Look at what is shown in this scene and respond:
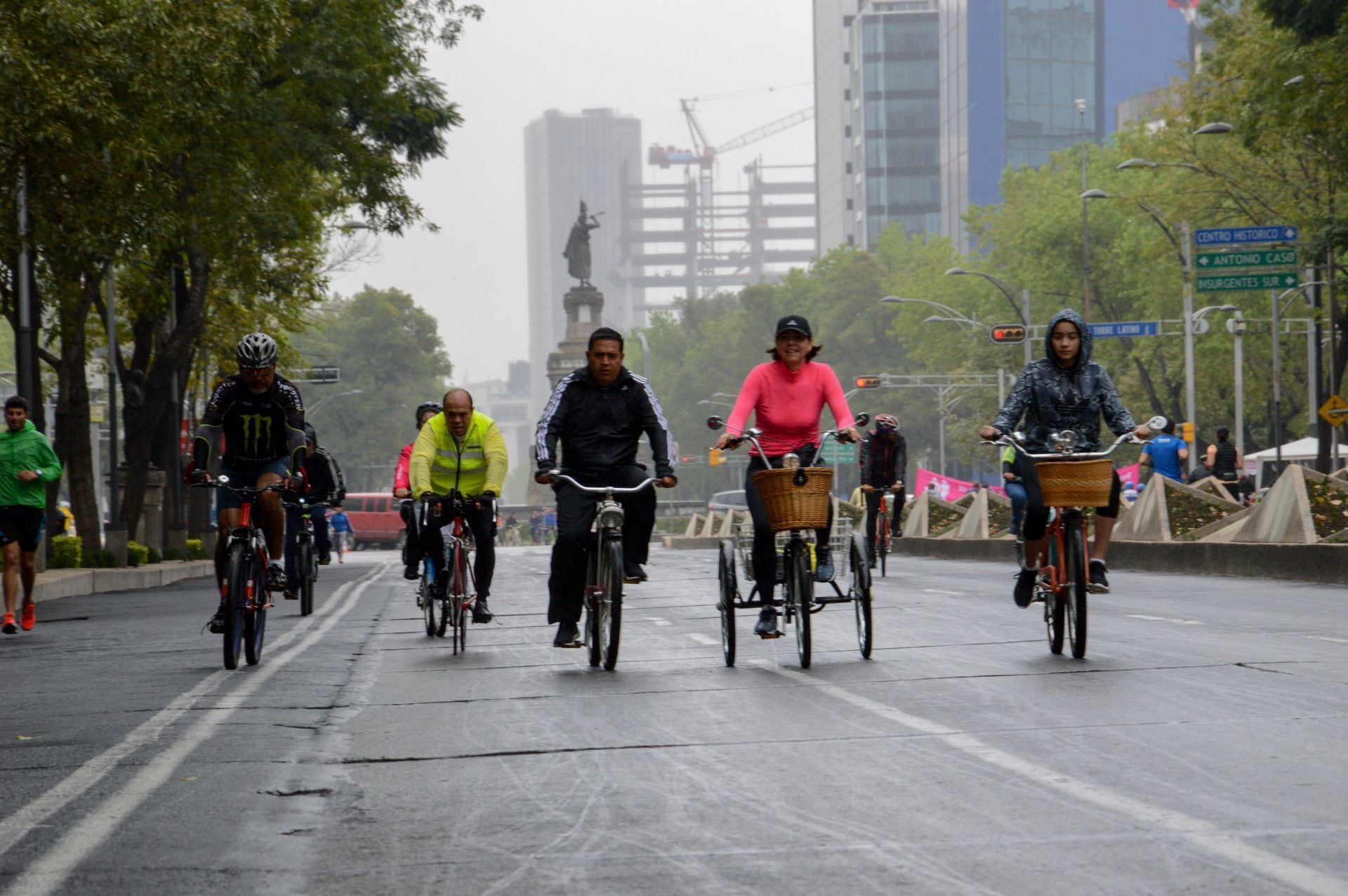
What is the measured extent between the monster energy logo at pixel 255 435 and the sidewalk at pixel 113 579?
9.78 metres

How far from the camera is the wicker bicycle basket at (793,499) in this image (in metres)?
10.0

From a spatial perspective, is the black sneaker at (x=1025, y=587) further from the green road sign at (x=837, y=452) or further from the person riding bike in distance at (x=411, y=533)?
the green road sign at (x=837, y=452)

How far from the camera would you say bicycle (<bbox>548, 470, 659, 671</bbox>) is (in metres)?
10.4

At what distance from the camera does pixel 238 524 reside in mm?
11102

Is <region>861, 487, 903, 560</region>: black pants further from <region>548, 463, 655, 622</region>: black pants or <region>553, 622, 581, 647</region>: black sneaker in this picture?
<region>548, 463, 655, 622</region>: black pants

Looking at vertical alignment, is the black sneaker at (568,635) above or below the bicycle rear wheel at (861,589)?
below

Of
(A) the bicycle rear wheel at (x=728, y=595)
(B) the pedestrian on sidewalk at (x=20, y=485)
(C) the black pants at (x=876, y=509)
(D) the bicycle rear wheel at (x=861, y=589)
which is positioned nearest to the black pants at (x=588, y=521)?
(A) the bicycle rear wheel at (x=728, y=595)

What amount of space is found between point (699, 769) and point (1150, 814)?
170 centimetres

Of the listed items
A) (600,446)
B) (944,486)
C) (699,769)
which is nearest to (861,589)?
(600,446)

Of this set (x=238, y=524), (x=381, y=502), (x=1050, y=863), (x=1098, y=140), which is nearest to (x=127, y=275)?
(x=238, y=524)

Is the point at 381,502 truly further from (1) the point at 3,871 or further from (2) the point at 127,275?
(1) the point at 3,871

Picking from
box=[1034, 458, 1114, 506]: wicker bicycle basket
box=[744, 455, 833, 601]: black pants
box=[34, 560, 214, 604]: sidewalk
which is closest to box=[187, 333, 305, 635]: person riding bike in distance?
box=[744, 455, 833, 601]: black pants

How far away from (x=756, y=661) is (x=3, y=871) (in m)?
6.19

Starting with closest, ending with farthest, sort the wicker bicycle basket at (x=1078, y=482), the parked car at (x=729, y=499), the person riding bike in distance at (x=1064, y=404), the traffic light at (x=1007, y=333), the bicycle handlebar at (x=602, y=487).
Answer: the wicker bicycle basket at (x=1078, y=482) < the bicycle handlebar at (x=602, y=487) < the person riding bike in distance at (x=1064, y=404) < the traffic light at (x=1007, y=333) < the parked car at (x=729, y=499)
